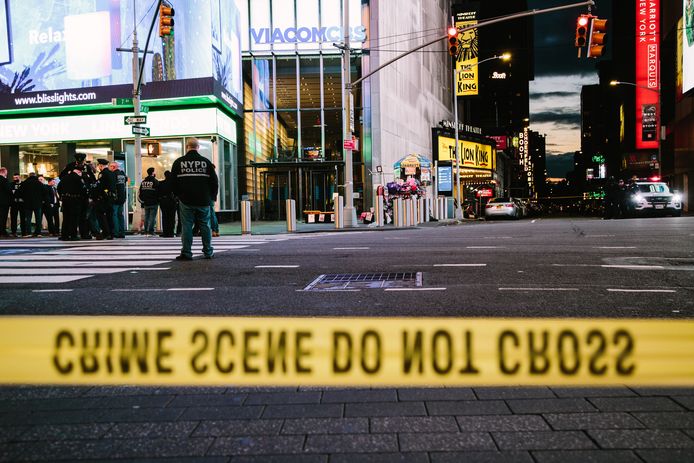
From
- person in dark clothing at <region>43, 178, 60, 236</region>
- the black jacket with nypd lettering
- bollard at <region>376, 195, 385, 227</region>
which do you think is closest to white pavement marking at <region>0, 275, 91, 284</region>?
the black jacket with nypd lettering

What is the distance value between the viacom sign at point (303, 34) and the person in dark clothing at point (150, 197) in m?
16.6

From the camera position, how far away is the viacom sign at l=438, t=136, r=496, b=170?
52188mm

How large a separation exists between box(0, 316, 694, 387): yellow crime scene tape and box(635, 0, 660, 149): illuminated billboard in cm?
5794

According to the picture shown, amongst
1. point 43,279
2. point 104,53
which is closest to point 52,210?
point 104,53

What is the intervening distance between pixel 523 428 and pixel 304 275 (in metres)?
5.55

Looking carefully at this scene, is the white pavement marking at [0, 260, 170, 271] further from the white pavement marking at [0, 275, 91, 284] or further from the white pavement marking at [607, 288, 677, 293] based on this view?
the white pavement marking at [607, 288, 677, 293]

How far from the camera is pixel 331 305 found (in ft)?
19.1

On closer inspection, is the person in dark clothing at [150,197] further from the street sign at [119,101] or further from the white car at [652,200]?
the white car at [652,200]

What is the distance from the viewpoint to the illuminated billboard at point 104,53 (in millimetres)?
26969

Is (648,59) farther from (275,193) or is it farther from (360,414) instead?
(360,414)

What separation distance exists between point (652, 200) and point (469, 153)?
29706mm

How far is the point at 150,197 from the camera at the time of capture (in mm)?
18891

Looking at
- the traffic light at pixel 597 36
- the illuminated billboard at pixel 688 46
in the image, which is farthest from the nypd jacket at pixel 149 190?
the illuminated billboard at pixel 688 46

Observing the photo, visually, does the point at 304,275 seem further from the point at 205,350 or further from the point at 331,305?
the point at 205,350
